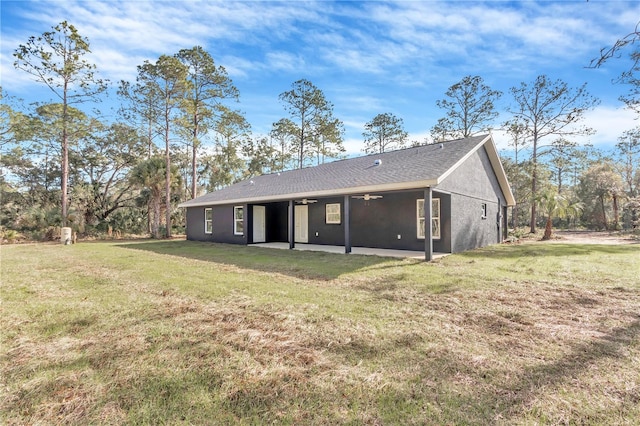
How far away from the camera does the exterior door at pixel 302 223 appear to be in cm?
1411

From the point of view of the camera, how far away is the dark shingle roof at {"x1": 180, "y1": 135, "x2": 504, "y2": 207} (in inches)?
354

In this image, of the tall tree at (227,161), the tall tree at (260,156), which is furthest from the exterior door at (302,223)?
the tall tree at (260,156)

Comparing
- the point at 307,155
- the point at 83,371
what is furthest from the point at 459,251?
the point at 307,155

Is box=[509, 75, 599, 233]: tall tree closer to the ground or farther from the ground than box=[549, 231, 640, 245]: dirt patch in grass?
farther from the ground

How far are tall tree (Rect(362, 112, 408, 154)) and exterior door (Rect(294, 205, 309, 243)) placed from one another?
17.5m

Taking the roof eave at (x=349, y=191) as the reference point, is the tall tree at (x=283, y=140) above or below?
above

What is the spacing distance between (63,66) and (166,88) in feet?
17.3

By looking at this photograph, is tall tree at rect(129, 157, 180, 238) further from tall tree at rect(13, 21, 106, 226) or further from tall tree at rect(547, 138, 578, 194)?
tall tree at rect(547, 138, 578, 194)

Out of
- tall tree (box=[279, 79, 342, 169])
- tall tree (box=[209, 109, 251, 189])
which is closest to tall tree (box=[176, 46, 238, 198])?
tall tree (box=[209, 109, 251, 189])

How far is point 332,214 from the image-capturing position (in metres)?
13.1

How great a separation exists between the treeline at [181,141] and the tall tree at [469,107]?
0.08 meters

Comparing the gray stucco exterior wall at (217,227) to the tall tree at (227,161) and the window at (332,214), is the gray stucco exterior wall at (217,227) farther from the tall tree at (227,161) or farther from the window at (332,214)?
the tall tree at (227,161)

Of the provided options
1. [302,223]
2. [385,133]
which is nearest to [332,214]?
[302,223]

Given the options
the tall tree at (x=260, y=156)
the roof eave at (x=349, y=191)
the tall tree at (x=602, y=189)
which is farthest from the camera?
the tall tree at (x=260, y=156)
